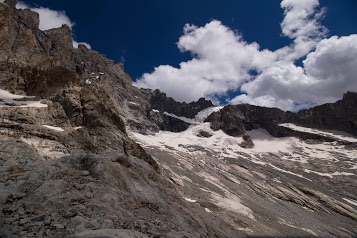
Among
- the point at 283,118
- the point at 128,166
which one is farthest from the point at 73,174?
the point at 283,118

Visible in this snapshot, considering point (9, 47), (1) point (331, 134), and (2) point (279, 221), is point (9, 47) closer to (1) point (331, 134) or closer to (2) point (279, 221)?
(2) point (279, 221)

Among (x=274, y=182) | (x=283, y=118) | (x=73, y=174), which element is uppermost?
(x=283, y=118)

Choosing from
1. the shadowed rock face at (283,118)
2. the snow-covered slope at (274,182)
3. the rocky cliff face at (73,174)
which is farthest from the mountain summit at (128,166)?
the shadowed rock face at (283,118)

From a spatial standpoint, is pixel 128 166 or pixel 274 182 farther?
pixel 274 182

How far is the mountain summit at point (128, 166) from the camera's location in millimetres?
12828

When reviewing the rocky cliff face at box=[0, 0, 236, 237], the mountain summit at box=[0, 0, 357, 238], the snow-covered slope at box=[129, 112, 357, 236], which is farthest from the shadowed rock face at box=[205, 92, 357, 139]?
the rocky cliff face at box=[0, 0, 236, 237]

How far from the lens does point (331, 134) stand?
539 feet

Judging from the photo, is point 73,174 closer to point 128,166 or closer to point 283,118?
point 128,166

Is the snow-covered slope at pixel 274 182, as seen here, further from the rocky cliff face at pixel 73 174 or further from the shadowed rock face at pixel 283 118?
the rocky cliff face at pixel 73 174

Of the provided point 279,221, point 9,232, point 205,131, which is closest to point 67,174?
point 9,232

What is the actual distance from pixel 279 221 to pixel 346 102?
141 metres

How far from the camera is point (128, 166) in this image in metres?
20.6

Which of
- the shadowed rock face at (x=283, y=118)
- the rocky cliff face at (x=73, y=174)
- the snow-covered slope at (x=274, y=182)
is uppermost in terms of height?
the shadowed rock face at (x=283, y=118)

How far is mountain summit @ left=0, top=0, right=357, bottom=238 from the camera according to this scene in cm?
1283
